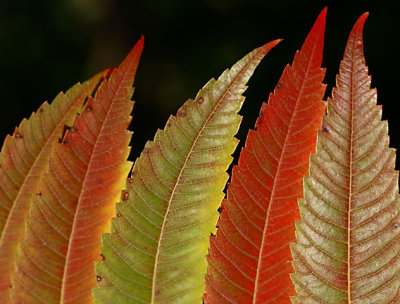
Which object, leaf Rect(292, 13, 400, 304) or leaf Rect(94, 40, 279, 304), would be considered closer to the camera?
leaf Rect(292, 13, 400, 304)

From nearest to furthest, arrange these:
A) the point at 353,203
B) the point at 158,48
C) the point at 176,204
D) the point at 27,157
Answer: the point at 353,203, the point at 176,204, the point at 27,157, the point at 158,48

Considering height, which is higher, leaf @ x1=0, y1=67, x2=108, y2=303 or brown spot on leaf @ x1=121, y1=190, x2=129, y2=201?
leaf @ x1=0, y1=67, x2=108, y2=303

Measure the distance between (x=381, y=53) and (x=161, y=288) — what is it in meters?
3.25

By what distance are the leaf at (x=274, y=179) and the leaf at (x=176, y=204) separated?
53 mm

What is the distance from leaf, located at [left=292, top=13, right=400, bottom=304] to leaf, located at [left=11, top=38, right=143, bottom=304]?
354 mm

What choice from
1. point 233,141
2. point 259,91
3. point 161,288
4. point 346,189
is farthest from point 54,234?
point 259,91

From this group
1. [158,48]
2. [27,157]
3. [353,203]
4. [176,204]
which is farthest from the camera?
[158,48]

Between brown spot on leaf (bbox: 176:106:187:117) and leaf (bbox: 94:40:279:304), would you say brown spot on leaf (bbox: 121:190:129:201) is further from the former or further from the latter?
brown spot on leaf (bbox: 176:106:187:117)

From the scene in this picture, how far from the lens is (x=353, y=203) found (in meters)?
0.77

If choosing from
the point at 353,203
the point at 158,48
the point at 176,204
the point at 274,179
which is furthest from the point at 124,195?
the point at 158,48

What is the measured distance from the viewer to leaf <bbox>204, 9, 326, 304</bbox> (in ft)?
2.67

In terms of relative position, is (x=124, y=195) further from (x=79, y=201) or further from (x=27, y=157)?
(x=27, y=157)

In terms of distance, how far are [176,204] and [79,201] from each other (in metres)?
0.19

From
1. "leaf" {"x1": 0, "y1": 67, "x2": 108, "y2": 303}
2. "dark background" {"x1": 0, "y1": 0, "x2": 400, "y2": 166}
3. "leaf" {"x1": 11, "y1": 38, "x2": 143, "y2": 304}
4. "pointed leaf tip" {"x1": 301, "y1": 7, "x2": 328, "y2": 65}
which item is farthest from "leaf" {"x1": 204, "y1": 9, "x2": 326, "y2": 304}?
"dark background" {"x1": 0, "y1": 0, "x2": 400, "y2": 166}
